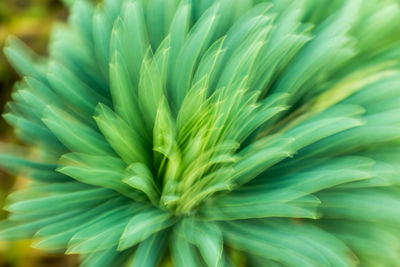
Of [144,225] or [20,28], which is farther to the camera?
[20,28]

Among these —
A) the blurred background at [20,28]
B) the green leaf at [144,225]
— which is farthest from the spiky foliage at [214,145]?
the blurred background at [20,28]

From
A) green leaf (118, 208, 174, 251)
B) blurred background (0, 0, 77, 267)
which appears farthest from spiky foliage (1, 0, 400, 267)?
blurred background (0, 0, 77, 267)

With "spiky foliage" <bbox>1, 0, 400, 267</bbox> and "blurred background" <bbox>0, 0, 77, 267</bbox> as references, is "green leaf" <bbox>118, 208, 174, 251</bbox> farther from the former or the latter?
"blurred background" <bbox>0, 0, 77, 267</bbox>

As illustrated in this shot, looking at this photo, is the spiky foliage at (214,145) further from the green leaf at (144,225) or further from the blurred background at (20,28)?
the blurred background at (20,28)

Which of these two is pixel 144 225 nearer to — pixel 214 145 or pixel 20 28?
pixel 214 145

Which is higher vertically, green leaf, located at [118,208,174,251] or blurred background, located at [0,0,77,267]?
blurred background, located at [0,0,77,267]

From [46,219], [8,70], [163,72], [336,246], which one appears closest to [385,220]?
[336,246]

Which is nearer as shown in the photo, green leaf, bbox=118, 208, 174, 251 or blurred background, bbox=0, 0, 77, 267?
green leaf, bbox=118, 208, 174, 251

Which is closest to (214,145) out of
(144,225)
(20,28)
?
(144,225)
